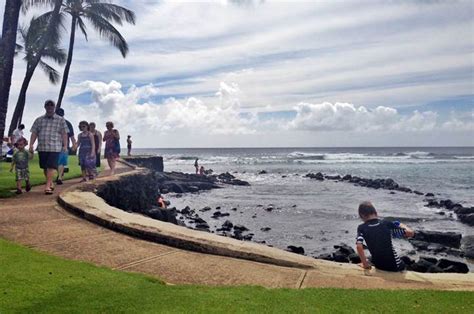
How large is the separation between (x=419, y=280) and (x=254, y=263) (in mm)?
1758

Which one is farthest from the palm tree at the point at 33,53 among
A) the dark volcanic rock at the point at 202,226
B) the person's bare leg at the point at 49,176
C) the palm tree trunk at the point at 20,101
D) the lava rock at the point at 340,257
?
the lava rock at the point at 340,257

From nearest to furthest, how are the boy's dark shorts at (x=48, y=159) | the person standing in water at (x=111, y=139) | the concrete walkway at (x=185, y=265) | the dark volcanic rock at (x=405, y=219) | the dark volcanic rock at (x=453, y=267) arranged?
the concrete walkway at (x=185, y=265), the boy's dark shorts at (x=48, y=159), the dark volcanic rock at (x=453, y=267), the person standing in water at (x=111, y=139), the dark volcanic rock at (x=405, y=219)

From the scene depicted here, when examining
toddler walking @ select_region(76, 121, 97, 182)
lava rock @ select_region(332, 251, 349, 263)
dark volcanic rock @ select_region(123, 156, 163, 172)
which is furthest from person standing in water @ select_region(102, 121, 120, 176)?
dark volcanic rock @ select_region(123, 156, 163, 172)

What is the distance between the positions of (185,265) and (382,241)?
7.62 feet

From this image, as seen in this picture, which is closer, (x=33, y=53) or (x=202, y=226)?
(x=202, y=226)

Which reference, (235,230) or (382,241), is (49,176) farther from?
(235,230)

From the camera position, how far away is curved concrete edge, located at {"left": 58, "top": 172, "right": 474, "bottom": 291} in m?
4.54

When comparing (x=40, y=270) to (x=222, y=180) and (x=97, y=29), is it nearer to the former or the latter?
(x=97, y=29)

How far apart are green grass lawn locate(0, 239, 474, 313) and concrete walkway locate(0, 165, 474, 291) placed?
43 centimetres

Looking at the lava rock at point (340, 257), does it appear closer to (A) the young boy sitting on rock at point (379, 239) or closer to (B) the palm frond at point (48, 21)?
(A) the young boy sitting on rock at point (379, 239)

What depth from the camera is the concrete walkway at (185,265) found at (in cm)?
429

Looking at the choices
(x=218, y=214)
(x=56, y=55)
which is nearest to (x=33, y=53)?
(x=56, y=55)

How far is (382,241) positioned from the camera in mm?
5133

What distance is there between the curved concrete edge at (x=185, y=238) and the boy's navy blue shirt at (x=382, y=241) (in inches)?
28.8
